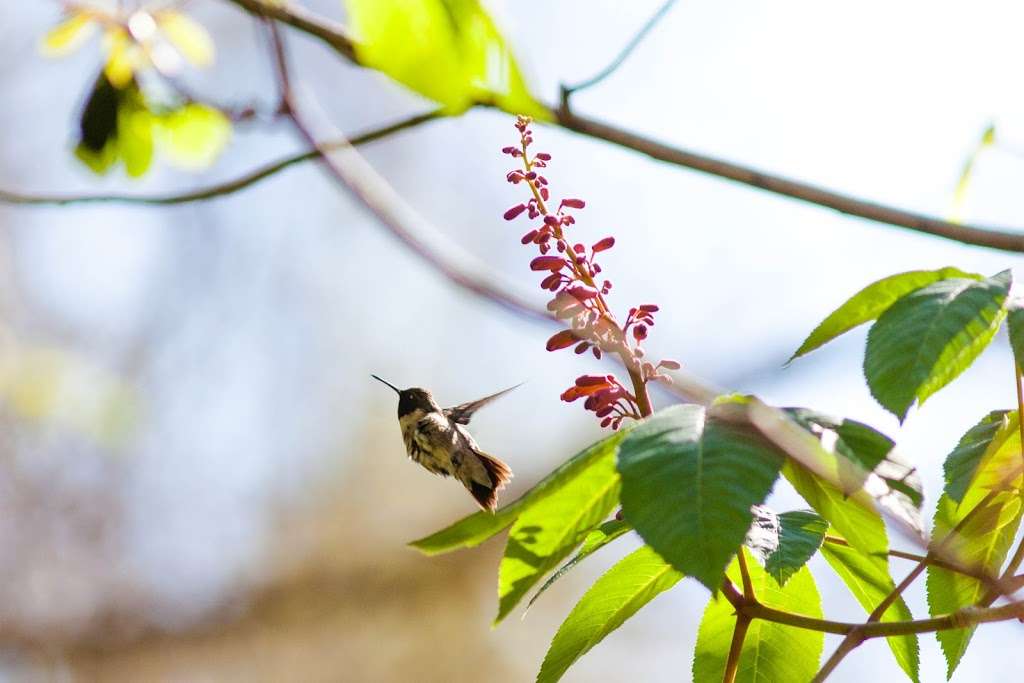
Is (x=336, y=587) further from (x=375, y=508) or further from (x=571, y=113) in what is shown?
(x=571, y=113)

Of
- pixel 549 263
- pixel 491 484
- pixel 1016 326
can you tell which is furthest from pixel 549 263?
pixel 491 484

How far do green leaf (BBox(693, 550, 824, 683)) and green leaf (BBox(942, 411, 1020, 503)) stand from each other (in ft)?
0.63

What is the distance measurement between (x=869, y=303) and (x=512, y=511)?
0.34 meters

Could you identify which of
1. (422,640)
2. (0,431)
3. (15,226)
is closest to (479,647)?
(422,640)

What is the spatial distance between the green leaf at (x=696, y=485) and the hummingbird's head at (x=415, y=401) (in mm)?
979

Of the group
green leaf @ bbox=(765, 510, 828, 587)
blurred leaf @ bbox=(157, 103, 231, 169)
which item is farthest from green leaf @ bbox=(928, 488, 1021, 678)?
blurred leaf @ bbox=(157, 103, 231, 169)

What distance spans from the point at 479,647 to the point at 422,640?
0.38 metres

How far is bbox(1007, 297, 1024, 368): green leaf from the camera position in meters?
0.80

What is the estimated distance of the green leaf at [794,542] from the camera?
2.84 feet

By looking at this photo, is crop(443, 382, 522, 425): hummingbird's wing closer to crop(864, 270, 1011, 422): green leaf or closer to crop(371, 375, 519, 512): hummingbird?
crop(371, 375, 519, 512): hummingbird

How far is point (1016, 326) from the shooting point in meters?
0.81

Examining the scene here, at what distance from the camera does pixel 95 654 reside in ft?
22.7

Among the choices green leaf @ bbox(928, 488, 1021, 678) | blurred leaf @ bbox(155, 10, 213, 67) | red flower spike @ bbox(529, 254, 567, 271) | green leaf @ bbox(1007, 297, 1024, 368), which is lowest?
green leaf @ bbox(928, 488, 1021, 678)

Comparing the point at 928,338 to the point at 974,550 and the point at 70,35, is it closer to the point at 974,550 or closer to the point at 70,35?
the point at 974,550
